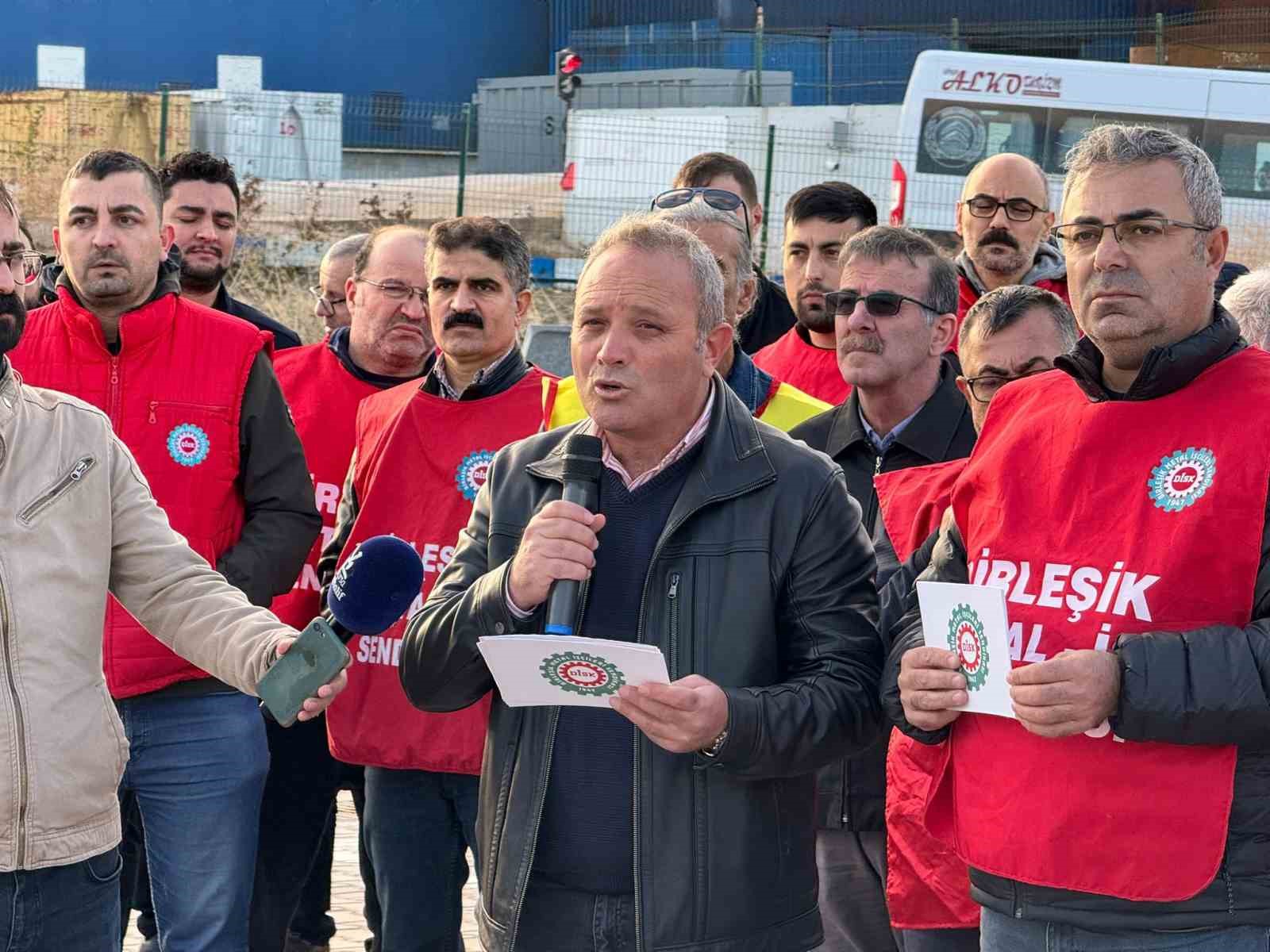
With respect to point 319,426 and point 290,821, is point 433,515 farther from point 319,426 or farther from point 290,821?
point 290,821

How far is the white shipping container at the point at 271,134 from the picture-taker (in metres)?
20.3

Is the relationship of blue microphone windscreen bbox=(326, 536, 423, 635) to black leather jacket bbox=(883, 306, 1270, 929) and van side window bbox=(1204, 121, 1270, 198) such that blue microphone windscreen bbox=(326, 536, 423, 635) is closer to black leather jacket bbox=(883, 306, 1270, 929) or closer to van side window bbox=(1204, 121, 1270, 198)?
black leather jacket bbox=(883, 306, 1270, 929)

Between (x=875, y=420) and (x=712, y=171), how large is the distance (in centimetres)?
216

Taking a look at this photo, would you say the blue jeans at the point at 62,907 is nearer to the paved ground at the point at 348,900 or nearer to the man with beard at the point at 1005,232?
the paved ground at the point at 348,900

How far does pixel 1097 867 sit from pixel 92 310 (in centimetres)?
342

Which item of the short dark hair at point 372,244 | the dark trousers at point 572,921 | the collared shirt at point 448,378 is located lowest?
the dark trousers at point 572,921

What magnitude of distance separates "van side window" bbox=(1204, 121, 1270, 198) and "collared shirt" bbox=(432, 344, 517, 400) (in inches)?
643

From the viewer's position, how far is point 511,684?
324 centimetres

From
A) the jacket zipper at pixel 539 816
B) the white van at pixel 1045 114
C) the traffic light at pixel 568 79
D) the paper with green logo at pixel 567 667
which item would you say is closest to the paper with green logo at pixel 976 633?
the paper with green logo at pixel 567 667

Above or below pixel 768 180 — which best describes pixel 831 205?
below

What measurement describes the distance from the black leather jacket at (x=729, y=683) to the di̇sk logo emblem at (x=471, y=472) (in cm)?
166

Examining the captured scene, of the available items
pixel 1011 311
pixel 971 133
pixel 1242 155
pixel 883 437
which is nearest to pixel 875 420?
pixel 883 437

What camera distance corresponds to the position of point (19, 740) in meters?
3.51

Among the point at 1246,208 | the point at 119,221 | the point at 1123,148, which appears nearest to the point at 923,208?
the point at 1246,208
